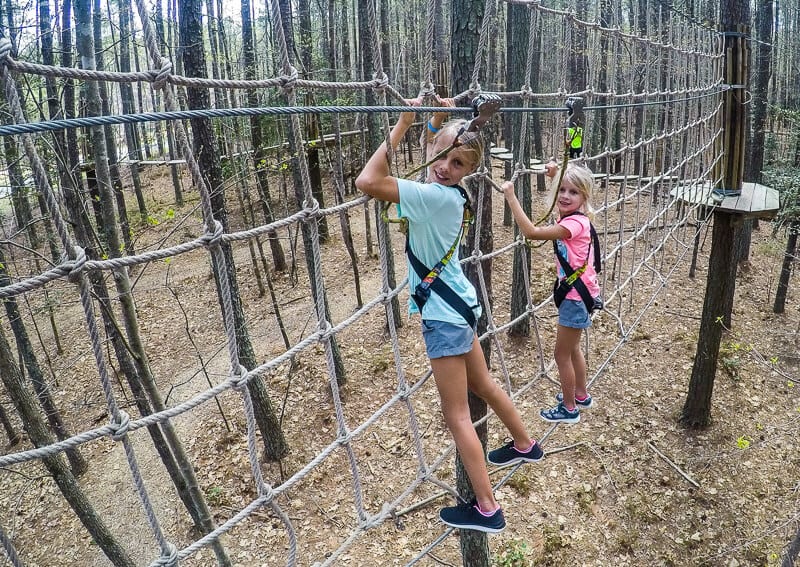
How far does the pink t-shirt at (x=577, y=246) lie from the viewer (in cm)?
181

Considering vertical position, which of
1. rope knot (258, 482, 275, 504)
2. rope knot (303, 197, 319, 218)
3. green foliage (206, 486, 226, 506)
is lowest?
green foliage (206, 486, 226, 506)

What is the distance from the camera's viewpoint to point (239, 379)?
3.73 feet

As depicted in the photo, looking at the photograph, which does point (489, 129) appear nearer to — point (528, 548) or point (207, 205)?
point (207, 205)

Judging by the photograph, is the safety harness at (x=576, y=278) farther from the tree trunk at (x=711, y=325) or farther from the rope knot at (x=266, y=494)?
the tree trunk at (x=711, y=325)

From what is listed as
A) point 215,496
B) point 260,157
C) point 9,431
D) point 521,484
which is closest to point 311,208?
point 521,484

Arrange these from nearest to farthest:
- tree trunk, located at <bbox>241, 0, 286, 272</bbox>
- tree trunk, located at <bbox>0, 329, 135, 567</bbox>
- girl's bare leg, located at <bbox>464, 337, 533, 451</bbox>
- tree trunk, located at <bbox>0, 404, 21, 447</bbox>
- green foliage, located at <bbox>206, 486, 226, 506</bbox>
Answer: girl's bare leg, located at <bbox>464, 337, 533, 451</bbox> < tree trunk, located at <bbox>0, 329, 135, 567</bbox> < green foliage, located at <bbox>206, 486, 226, 506</bbox> < tree trunk, located at <bbox>0, 404, 21, 447</bbox> < tree trunk, located at <bbox>241, 0, 286, 272</bbox>

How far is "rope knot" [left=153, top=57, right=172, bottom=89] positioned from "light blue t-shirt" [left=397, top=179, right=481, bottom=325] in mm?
501

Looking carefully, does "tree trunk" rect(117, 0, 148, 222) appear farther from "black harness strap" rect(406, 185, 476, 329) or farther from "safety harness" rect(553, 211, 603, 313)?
"black harness strap" rect(406, 185, 476, 329)

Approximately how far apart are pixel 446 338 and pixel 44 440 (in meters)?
3.29

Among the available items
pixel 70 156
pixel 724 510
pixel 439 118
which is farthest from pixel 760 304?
pixel 70 156

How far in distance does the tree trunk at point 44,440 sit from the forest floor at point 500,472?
35 centimetres

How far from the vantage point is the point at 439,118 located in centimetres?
138

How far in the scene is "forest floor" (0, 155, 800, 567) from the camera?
3.77 m

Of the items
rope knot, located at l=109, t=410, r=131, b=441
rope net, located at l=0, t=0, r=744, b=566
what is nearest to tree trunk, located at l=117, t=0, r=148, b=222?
rope net, located at l=0, t=0, r=744, b=566
